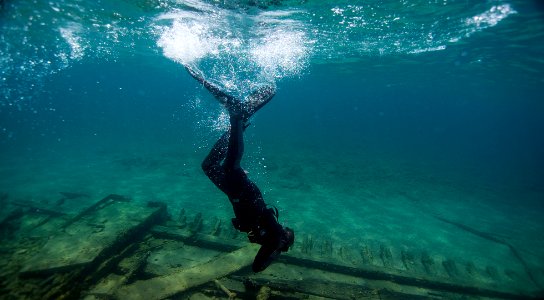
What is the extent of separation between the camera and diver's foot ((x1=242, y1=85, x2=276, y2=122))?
17.2 ft

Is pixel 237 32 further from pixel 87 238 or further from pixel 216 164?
pixel 216 164

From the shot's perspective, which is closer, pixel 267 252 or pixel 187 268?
pixel 267 252

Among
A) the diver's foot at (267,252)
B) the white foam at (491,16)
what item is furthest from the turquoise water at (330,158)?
the diver's foot at (267,252)

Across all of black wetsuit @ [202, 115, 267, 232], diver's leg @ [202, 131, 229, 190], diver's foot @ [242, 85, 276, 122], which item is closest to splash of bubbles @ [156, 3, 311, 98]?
diver's foot @ [242, 85, 276, 122]

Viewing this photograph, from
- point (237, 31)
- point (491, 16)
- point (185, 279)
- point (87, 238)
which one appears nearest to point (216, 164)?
point (185, 279)

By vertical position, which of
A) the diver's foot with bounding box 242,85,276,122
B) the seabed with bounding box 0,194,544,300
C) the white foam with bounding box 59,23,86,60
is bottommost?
the seabed with bounding box 0,194,544,300

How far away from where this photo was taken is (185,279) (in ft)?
20.9

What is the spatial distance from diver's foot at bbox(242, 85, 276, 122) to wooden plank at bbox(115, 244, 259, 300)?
3.77m

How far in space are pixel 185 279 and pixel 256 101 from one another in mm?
4218

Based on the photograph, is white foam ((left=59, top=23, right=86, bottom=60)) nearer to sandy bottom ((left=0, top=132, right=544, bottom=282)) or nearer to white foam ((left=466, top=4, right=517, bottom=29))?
sandy bottom ((left=0, top=132, right=544, bottom=282))

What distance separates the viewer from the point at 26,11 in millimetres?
17797

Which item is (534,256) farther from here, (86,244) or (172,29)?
(172,29)

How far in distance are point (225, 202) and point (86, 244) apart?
7.91 meters

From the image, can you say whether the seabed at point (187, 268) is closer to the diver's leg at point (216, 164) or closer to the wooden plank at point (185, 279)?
the wooden plank at point (185, 279)
